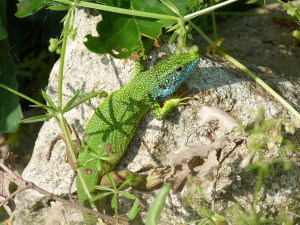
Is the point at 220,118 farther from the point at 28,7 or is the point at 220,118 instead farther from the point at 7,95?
the point at 7,95

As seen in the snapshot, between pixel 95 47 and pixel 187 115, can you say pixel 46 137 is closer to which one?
pixel 95 47

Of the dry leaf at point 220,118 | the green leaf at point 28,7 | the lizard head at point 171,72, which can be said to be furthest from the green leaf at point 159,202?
the green leaf at point 28,7

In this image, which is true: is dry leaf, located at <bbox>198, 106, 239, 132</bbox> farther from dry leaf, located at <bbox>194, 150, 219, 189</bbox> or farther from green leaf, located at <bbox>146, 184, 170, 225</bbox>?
green leaf, located at <bbox>146, 184, 170, 225</bbox>

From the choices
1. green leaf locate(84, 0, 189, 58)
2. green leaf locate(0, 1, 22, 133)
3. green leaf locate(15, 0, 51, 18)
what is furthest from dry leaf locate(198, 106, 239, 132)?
green leaf locate(0, 1, 22, 133)

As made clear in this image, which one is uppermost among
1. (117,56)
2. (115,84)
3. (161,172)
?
(117,56)

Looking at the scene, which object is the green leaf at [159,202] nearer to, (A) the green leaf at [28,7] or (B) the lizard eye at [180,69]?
(B) the lizard eye at [180,69]

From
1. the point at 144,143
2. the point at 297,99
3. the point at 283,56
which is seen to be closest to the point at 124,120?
the point at 144,143

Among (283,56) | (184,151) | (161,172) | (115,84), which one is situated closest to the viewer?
(184,151)

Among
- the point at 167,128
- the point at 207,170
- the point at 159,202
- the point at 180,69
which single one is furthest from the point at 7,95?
the point at 159,202
